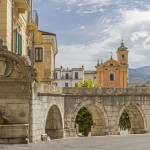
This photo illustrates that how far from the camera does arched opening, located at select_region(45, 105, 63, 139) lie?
20.6 metres

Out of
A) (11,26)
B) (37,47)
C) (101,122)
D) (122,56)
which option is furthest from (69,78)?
(11,26)

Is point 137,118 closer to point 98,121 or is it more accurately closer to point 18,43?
point 98,121

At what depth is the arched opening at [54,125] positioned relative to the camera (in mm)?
20594

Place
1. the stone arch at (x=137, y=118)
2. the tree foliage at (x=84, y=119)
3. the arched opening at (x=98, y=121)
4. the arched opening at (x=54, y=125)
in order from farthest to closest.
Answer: the tree foliage at (x=84, y=119) < the stone arch at (x=137, y=118) < the arched opening at (x=98, y=121) < the arched opening at (x=54, y=125)

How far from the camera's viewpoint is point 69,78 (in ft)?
258

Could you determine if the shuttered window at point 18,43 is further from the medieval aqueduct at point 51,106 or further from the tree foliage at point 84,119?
the tree foliage at point 84,119

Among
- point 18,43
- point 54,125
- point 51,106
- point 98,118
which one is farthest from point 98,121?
point 18,43

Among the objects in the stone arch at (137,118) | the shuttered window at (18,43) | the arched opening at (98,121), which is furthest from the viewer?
the stone arch at (137,118)

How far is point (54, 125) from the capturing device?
20844 millimetres

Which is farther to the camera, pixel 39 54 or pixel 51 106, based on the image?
pixel 39 54

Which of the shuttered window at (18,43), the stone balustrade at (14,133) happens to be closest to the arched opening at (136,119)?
the shuttered window at (18,43)

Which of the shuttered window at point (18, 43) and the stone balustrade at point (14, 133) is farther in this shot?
the shuttered window at point (18, 43)

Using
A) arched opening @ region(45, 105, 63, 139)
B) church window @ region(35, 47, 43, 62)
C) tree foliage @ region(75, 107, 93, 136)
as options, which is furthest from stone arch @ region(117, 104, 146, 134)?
tree foliage @ region(75, 107, 93, 136)

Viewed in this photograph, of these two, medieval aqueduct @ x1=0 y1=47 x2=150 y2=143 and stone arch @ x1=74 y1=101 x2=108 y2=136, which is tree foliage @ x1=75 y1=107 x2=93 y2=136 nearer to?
medieval aqueduct @ x1=0 y1=47 x2=150 y2=143
